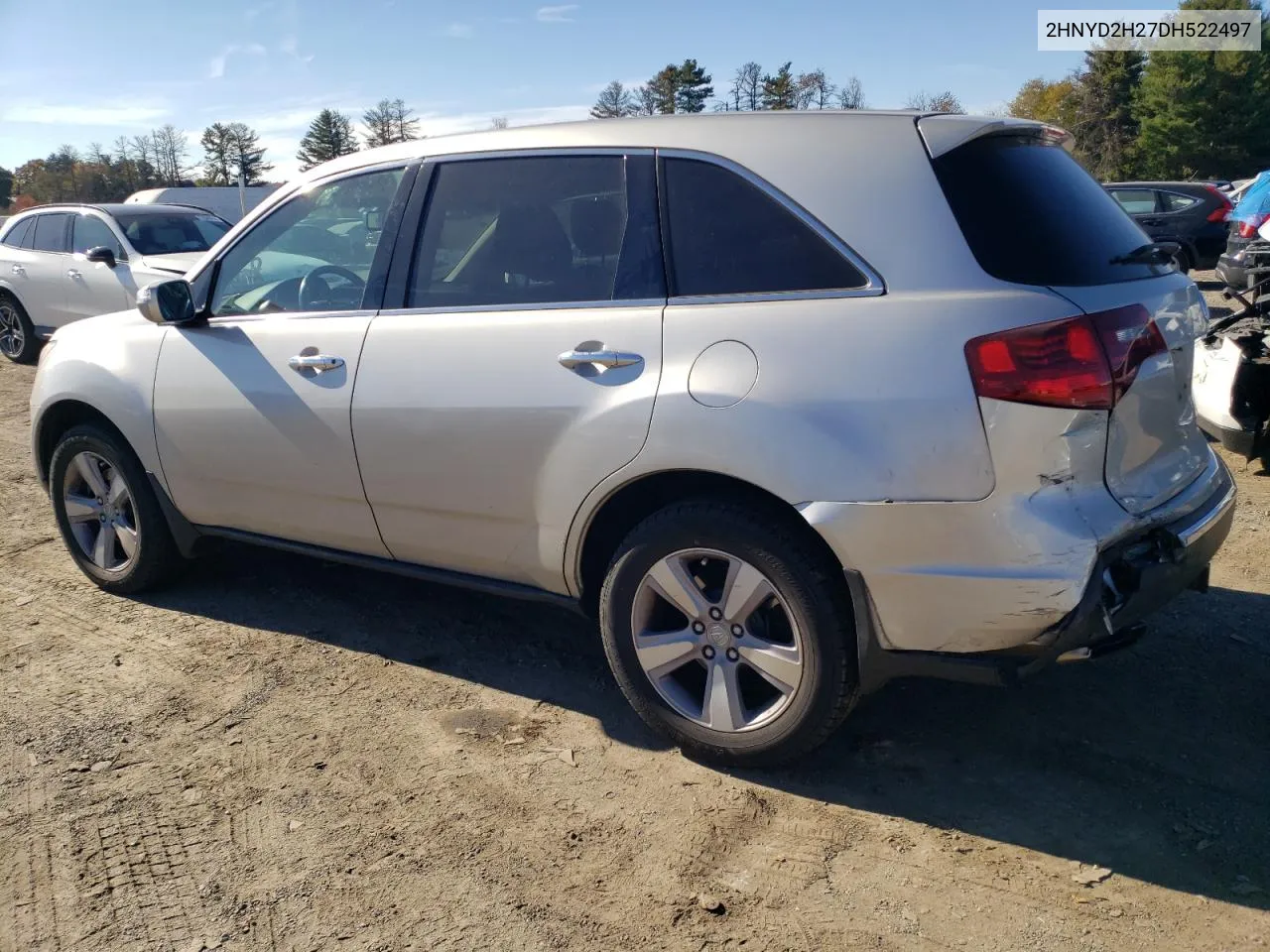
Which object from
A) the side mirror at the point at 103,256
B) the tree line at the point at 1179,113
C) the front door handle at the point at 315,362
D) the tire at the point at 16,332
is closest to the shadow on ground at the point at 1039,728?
the front door handle at the point at 315,362

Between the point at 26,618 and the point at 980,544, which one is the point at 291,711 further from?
the point at 980,544

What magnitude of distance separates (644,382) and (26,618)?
126 inches

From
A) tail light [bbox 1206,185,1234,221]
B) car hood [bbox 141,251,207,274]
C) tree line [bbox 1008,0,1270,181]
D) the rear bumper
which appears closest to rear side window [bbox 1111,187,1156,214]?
tail light [bbox 1206,185,1234,221]

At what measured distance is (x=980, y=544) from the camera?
2.69 m

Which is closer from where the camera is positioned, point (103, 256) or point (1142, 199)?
point (103, 256)

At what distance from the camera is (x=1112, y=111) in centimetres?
5694

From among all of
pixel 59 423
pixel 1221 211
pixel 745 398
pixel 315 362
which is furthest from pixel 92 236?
pixel 1221 211

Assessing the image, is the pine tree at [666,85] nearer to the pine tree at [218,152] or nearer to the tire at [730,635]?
the pine tree at [218,152]

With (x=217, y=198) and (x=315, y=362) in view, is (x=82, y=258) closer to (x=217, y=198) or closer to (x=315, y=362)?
(x=315, y=362)

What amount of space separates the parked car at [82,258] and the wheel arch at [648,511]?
8686 mm

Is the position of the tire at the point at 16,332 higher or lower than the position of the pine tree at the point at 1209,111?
lower

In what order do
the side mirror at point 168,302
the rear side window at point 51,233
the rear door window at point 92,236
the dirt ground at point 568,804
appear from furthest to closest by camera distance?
the rear side window at point 51,233
the rear door window at point 92,236
the side mirror at point 168,302
the dirt ground at point 568,804

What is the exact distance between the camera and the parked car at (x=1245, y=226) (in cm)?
1068

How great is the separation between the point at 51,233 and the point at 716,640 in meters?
11.5
